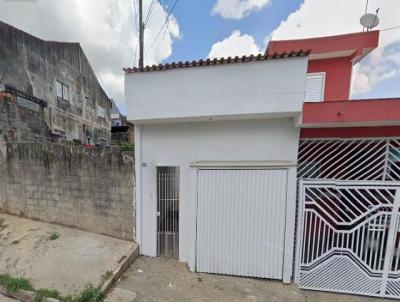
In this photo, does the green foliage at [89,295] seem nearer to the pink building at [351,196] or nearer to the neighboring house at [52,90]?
the pink building at [351,196]

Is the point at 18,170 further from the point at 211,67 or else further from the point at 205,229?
the point at 211,67

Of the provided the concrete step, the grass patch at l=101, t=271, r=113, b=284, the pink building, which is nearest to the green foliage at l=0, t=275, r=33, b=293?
the grass patch at l=101, t=271, r=113, b=284

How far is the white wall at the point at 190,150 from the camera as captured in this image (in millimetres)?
4031

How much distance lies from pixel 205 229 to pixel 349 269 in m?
2.72

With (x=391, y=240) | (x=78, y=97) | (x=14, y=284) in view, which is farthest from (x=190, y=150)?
(x=78, y=97)

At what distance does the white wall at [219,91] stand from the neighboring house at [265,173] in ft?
0.06

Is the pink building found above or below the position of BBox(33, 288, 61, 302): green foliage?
above

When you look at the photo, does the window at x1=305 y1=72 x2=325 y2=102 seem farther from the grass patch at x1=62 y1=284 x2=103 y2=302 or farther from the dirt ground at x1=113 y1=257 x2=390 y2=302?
the grass patch at x1=62 y1=284 x2=103 y2=302

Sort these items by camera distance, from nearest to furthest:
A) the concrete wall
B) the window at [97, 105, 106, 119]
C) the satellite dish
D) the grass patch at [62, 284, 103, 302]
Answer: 1. the grass patch at [62, 284, 103, 302]
2. the satellite dish
3. the concrete wall
4. the window at [97, 105, 106, 119]

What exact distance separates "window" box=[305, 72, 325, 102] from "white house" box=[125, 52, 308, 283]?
2.54 metres

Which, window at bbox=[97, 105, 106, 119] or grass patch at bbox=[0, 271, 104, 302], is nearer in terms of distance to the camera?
grass patch at bbox=[0, 271, 104, 302]

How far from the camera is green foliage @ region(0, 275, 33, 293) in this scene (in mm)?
3383

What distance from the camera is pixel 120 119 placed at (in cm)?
2220

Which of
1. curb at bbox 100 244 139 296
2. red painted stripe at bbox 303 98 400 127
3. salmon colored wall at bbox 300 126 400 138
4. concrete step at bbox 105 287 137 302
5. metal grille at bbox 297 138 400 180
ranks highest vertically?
red painted stripe at bbox 303 98 400 127
